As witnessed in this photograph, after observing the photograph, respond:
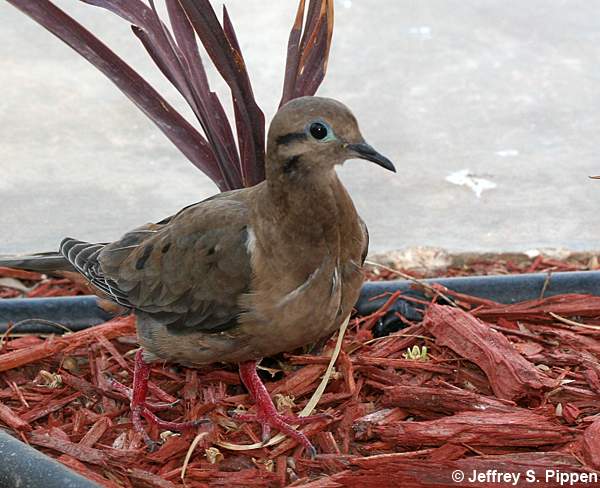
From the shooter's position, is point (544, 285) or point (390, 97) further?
point (390, 97)

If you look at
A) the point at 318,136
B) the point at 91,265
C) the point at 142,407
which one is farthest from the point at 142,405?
the point at 318,136

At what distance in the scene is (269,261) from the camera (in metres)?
3.16

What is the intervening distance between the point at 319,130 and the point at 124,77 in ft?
3.85

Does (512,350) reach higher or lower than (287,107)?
lower

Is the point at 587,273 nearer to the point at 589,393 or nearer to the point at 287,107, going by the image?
the point at 589,393

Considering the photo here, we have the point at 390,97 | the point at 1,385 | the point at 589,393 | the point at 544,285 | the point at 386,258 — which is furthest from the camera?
the point at 390,97

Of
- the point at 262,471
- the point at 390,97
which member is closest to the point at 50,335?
the point at 262,471

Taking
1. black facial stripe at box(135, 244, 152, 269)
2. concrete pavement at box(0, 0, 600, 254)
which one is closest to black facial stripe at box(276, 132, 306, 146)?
black facial stripe at box(135, 244, 152, 269)

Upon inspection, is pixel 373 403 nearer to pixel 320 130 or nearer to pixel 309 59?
pixel 320 130

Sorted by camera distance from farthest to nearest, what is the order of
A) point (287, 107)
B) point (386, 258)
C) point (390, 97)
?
1. point (390, 97)
2. point (386, 258)
3. point (287, 107)

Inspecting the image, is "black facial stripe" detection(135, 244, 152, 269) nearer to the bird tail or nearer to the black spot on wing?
the black spot on wing

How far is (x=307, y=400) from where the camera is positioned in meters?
3.45

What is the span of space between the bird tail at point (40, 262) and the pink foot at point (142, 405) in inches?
22.4

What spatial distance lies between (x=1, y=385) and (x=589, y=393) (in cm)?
206
